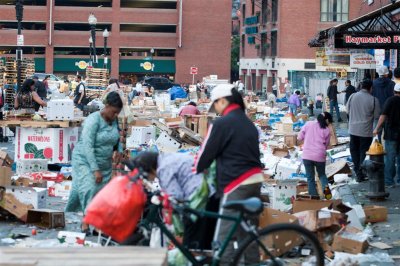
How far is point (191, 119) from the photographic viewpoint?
22.9 metres

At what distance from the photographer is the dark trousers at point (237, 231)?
734 centimetres

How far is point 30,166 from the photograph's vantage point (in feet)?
57.0

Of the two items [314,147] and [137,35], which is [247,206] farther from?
[137,35]

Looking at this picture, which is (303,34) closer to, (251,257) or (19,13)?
(19,13)

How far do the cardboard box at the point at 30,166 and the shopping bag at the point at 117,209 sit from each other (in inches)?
417

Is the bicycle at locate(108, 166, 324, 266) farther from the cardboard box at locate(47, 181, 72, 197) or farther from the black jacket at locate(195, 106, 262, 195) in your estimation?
the cardboard box at locate(47, 181, 72, 197)

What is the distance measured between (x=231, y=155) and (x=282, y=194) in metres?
5.36

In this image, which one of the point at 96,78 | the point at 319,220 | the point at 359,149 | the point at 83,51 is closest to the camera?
the point at 319,220

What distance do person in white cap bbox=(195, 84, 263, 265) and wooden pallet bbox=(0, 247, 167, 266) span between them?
61.8 inches

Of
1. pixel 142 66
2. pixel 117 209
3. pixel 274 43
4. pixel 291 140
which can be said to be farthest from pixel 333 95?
pixel 142 66

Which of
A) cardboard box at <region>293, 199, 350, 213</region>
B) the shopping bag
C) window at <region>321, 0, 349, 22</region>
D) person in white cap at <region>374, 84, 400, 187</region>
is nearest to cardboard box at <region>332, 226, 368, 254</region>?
cardboard box at <region>293, 199, 350, 213</region>

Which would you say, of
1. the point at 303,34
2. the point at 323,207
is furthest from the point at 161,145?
the point at 303,34

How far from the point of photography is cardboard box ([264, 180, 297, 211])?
1286cm

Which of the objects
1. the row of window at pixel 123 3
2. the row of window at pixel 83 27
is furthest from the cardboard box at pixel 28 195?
the row of window at pixel 123 3
